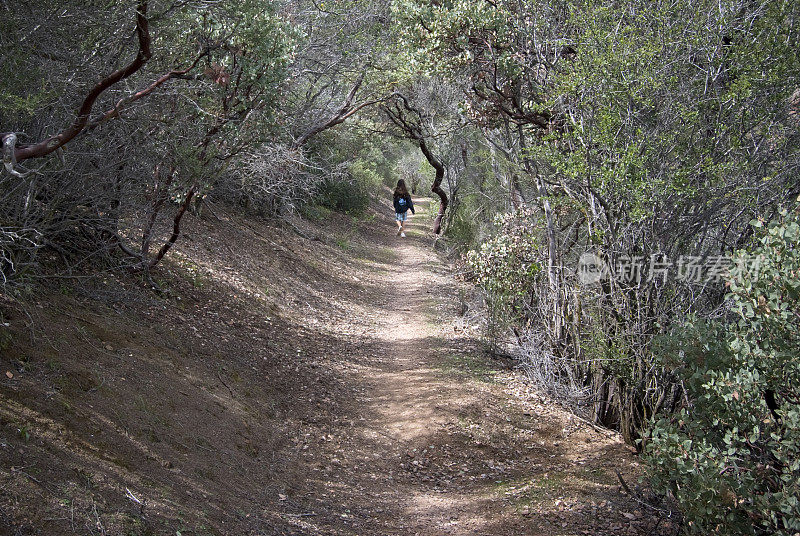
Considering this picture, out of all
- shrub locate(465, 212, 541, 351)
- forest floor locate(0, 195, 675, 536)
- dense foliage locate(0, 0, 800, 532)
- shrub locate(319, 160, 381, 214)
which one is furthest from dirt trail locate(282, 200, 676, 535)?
shrub locate(319, 160, 381, 214)

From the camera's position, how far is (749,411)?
3.37 m

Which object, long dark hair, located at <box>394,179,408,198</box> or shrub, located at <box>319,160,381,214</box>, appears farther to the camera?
shrub, located at <box>319,160,381,214</box>

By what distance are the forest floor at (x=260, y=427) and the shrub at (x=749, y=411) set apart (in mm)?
1285

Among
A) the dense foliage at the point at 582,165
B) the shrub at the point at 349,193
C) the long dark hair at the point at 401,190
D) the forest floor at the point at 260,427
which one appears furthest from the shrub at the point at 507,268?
the shrub at the point at 349,193

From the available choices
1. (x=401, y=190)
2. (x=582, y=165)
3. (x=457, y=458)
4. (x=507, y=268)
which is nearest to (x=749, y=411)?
(x=582, y=165)

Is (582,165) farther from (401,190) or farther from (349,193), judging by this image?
(349,193)

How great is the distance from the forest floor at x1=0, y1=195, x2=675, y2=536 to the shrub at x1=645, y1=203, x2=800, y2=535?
1.28 meters

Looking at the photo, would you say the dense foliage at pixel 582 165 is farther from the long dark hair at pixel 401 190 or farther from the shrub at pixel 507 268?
the long dark hair at pixel 401 190

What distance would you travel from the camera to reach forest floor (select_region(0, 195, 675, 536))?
3.79m

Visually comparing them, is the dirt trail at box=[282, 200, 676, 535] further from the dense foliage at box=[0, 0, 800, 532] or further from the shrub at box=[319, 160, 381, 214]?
the shrub at box=[319, 160, 381, 214]

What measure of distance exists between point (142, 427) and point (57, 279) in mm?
2015

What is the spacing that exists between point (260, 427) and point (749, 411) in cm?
430

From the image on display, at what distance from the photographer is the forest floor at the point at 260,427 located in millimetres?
3789

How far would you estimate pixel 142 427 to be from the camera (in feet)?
15.1
